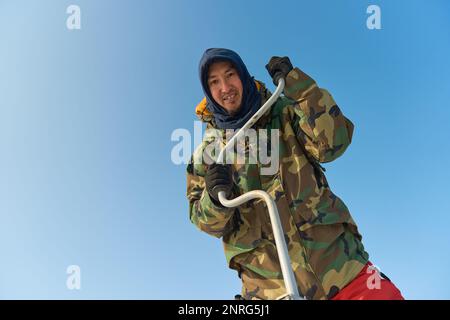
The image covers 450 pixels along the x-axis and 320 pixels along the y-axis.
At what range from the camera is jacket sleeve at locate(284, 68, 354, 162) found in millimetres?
2537

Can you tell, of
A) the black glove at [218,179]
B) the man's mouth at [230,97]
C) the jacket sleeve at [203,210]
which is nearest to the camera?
the black glove at [218,179]

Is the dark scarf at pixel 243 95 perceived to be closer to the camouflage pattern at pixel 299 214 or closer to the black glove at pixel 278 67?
the camouflage pattern at pixel 299 214

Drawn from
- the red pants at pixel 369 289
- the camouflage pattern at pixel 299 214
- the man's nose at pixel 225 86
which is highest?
the man's nose at pixel 225 86

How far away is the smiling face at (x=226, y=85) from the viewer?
3023 mm

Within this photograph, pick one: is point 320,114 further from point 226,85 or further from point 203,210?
point 203,210

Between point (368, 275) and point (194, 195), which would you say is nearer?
point (368, 275)

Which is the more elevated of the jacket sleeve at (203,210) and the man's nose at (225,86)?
the man's nose at (225,86)

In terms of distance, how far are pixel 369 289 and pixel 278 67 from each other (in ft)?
5.23

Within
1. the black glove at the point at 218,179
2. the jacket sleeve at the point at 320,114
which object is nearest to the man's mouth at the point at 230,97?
the jacket sleeve at the point at 320,114

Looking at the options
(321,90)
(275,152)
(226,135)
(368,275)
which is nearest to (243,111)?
(226,135)
